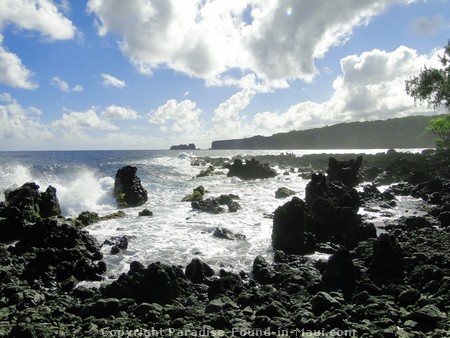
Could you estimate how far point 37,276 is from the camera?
39.5 feet

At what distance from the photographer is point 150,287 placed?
10.5 m

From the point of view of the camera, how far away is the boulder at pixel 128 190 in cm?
3081

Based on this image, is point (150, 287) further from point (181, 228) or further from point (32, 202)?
point (32, 202)

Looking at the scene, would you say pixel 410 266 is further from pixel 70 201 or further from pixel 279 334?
pixel 70 201

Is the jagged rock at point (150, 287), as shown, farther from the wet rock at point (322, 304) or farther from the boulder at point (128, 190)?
the boulder at point (128, 190)

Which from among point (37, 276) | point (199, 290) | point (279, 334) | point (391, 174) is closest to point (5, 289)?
point (37, 276)

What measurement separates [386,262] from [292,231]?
5.19 m

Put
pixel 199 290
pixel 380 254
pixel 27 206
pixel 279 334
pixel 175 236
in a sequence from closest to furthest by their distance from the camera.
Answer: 1. pixel 279 334
2. pixel 199 290
3. pixel 380 254
4. pixel 175 236
5. pixel 27 206

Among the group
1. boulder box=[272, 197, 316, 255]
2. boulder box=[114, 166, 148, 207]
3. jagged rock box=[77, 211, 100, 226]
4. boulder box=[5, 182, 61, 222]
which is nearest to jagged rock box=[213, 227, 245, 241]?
boulder box=[272, 197, 316, 255]

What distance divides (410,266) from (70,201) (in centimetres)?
2683

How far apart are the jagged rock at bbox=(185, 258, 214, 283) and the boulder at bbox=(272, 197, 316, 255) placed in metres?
4.54

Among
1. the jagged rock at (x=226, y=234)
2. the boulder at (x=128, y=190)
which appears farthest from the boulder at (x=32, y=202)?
the jagged rock at (x=226, y=234)

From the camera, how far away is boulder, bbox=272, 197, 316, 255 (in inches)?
627

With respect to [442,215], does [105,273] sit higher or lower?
lower
